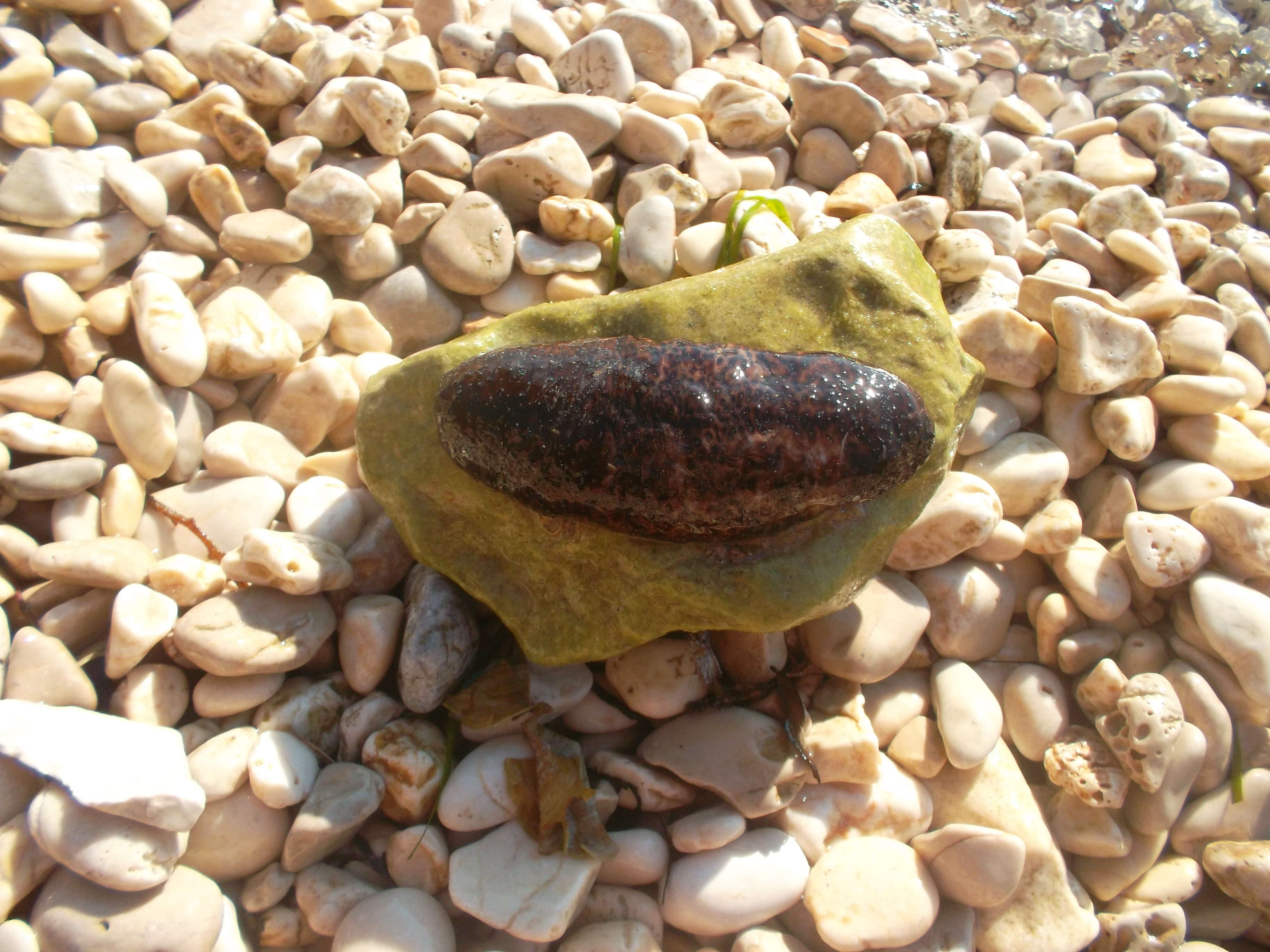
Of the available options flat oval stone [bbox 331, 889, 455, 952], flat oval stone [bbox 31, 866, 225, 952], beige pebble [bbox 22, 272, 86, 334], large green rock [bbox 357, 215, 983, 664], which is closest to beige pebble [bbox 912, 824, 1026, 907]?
large green rock [bbox 357, 215, 983, 664]

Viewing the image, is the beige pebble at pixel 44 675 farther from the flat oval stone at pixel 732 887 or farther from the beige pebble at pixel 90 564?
the flat oval stone at pixel 732 887

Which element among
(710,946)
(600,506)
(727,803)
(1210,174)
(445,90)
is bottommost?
(710,946)

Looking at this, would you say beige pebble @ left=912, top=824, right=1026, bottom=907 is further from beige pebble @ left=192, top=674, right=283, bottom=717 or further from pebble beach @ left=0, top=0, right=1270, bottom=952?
beige pebble @ left=192, top=674, right=283, bottom=717

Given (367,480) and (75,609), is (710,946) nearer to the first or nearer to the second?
(367,480)

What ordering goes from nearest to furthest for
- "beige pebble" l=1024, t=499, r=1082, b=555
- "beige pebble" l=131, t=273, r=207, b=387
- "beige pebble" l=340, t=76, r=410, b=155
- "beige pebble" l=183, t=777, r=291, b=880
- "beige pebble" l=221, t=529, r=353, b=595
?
1. "beige pebble" l=183, t=777, r=291, b=880
2. "beige pebble" l=221, t=529, r=353, b=595
3. "beige pebble" l=131, t=273, r=207, b=387
4. "beige pebble" l=1024, t=499, r=1082, b=555
5. "beige pebble" l=340, t=76, r=410, b=155

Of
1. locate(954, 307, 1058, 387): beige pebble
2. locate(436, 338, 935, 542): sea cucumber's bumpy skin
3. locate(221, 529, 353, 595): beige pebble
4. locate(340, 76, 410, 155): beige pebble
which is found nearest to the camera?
locate(436, 338, 935, 542): sea cucumber's bumpy skin

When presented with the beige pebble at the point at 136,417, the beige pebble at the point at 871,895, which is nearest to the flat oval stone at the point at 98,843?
the beige pebble at the point at 136,417

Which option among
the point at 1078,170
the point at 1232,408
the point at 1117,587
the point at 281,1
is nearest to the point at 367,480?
the point at 1117,587
